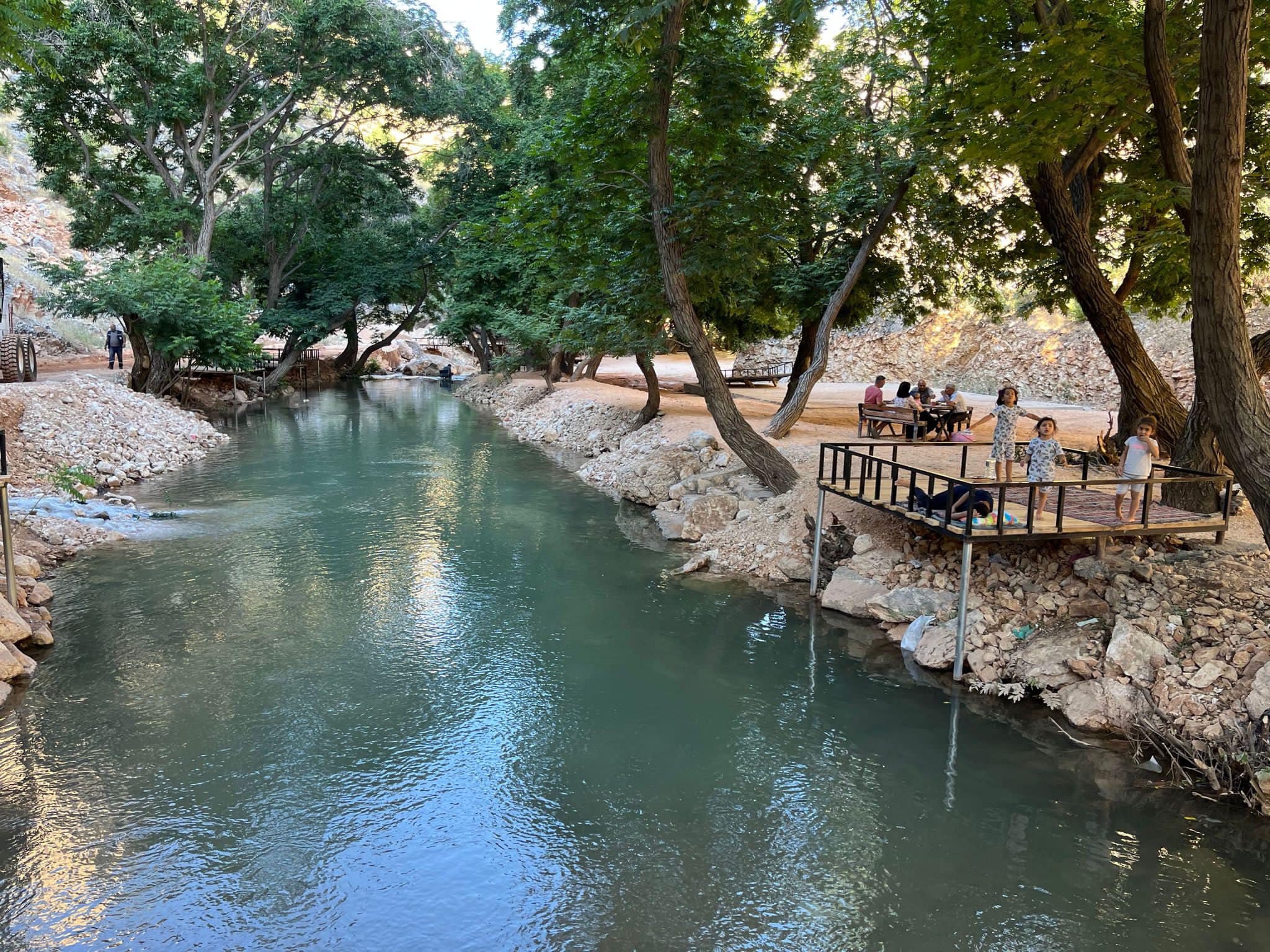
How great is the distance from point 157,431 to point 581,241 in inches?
531

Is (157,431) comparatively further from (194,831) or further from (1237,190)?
(1237,190)

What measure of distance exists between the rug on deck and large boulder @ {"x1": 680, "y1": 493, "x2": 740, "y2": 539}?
5312mm

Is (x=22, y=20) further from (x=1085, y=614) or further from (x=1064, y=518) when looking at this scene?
(x=1085, y=614)

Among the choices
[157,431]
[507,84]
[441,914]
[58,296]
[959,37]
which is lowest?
[441,914]

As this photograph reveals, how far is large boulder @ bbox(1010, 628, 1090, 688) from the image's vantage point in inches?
364

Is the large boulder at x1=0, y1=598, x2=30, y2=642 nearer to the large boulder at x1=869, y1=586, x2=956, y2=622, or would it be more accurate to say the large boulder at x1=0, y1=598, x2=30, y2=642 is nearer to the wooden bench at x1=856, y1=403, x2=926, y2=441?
the large boulder at x1=869, y1=586, x2=956, y2=622

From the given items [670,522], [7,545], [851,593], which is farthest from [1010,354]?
[7,545]

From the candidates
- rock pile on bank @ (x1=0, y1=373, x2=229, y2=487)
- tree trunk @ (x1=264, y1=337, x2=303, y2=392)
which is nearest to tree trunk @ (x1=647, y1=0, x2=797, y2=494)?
rock pile on bank @ (x1=0, y1=373, x2=229, y2=487)

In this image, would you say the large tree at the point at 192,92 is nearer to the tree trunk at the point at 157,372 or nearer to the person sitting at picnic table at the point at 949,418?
the tree trunk at the point at 157,372

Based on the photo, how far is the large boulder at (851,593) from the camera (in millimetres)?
11797

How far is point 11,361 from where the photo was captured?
2291 cm

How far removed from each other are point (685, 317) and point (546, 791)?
9.92 meters

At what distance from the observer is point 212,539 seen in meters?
14.8

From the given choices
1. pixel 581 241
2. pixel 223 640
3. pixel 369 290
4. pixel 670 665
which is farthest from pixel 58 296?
pixel 670 665
